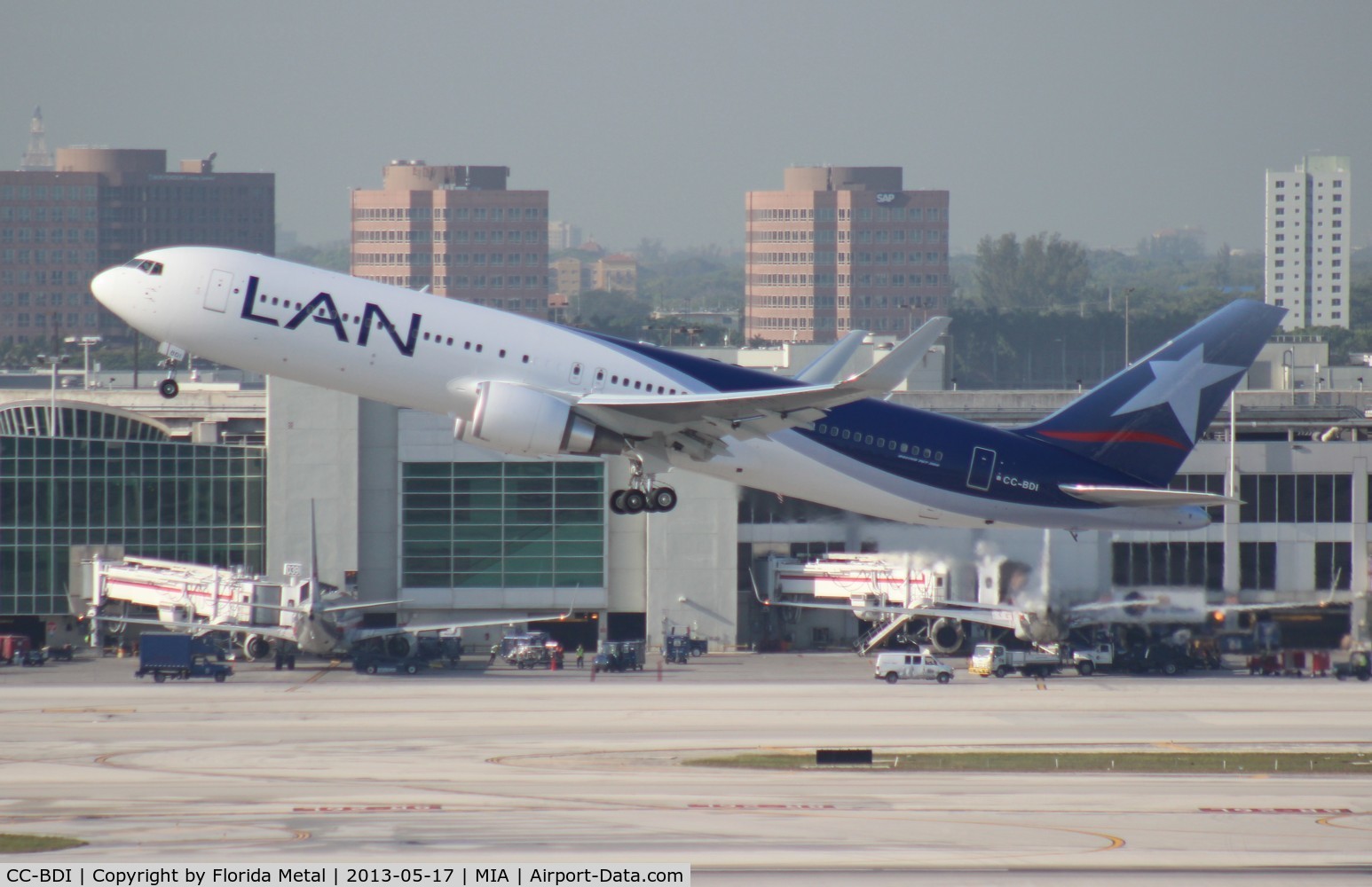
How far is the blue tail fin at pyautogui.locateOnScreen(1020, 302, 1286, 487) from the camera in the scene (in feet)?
162

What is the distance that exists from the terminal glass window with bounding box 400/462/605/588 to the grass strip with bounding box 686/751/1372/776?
38024 mm

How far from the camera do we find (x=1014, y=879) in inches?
1254

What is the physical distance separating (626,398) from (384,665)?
99.6 feet

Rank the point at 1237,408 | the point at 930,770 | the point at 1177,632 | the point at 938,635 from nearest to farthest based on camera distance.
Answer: the point at 930,770, the point at 1177,632, the point at 938,635, the point at 1237,408

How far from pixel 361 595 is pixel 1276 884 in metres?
58.2

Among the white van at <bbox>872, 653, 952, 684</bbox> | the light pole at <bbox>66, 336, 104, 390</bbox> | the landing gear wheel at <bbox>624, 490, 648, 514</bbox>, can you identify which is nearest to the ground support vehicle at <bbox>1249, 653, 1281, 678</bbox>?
the white van at <bbox>872, 653, 952, 684</bbox>

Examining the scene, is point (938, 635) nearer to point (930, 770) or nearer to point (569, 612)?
point (569, 612)

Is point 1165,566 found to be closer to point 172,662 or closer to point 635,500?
point 635,500

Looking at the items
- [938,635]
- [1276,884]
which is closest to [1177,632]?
[938,635]

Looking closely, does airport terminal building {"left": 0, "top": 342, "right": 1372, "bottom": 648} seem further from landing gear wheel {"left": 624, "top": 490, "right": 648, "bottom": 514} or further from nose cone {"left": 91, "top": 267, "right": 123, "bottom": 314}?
nose cone {"left": 91, "top": 267, "right": 123, "bottom": 314}

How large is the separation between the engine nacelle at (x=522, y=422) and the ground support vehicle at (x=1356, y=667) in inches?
1399

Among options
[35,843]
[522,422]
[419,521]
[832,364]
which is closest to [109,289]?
[522,422]

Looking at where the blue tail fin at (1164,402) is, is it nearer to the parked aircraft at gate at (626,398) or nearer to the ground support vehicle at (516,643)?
the parked aircraft at gate at (626,398)

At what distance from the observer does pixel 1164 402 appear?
164ft
